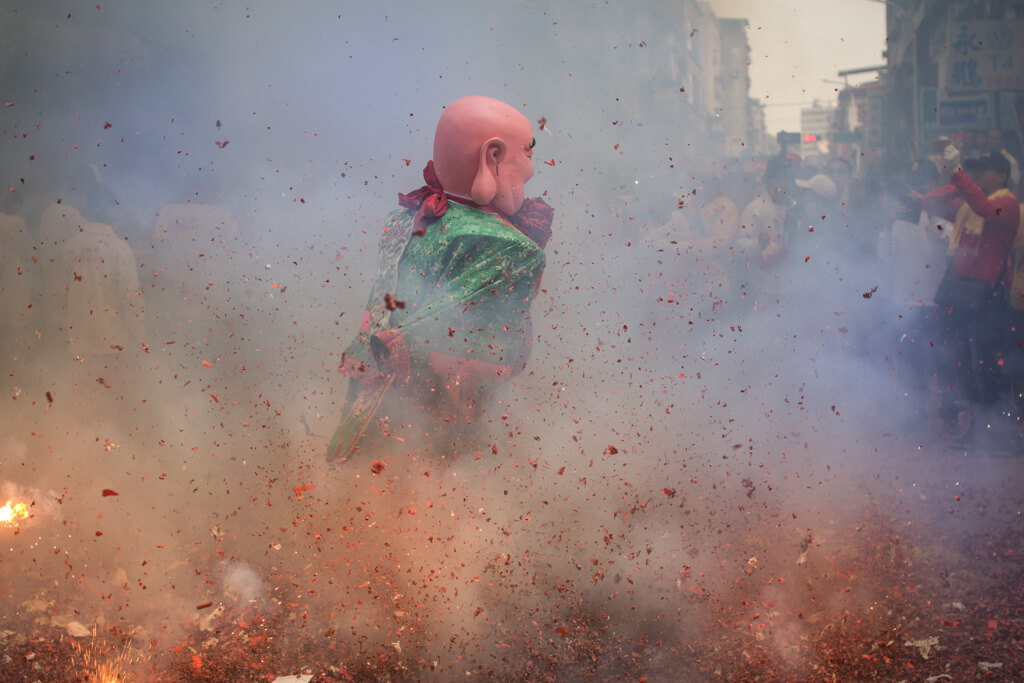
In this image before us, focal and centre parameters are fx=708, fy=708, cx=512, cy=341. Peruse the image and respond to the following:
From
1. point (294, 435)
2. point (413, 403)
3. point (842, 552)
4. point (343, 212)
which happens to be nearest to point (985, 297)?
point (842, 552)

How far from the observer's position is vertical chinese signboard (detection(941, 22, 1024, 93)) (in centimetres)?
322

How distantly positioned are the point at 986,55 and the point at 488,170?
2511 mm

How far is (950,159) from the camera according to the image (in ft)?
10.8

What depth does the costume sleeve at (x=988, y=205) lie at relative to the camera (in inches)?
131

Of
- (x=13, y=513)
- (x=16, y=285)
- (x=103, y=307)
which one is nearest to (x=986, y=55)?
(x=103, y=307)

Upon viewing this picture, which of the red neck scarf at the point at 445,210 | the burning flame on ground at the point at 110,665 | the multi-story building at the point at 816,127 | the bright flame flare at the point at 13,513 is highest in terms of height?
the multi-story building at the point at 816,127

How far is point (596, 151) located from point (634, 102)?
0.27 meters

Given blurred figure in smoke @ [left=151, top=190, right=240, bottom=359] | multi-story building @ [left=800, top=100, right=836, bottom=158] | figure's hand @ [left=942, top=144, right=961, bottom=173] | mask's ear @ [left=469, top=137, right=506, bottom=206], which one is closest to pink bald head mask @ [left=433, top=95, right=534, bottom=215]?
mask's ear @ [left=469, top=137, right=506, bottom=206]

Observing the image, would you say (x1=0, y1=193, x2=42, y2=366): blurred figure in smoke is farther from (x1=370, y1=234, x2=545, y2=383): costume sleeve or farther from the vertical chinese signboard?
the vertical chinese signboard

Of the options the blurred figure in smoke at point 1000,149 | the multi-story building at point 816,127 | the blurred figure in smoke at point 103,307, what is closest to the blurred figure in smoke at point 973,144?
the blurred figure in smoke at point 1000,149

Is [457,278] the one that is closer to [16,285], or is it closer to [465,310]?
[465,310]

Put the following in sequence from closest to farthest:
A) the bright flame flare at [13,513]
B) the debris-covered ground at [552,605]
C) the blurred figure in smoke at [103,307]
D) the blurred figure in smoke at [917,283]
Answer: the debris-covered ground at [552,605], the bright flame flare at [13,513], the blurred figure in smoke at [103,307], the blurred figure in smoke at [917,283]

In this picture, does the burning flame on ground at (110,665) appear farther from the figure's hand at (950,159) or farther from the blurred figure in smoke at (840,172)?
the figure's hand at (950,159)

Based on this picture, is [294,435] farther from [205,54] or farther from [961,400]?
[961,400]
